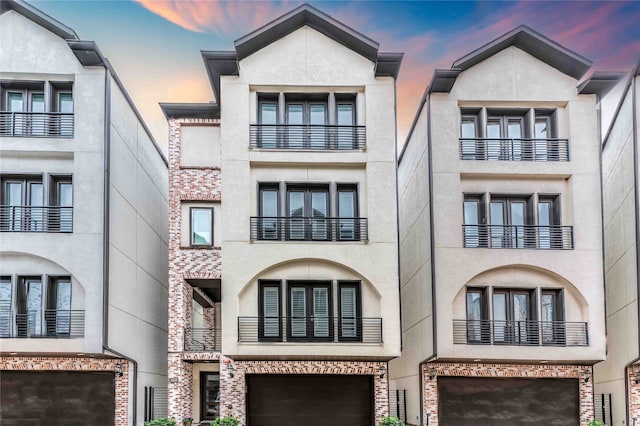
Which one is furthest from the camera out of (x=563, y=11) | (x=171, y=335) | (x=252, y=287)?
(x=171, y=335)

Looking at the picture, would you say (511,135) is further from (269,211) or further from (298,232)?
(269,211)

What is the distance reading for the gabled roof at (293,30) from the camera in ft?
60.3

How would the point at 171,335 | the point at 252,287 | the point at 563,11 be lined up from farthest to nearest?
the point at 171,335 < the point at 252,287 < the point at 563,11

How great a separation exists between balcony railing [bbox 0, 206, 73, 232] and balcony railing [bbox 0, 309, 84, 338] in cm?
219

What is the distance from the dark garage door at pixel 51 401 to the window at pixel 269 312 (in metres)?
4.76

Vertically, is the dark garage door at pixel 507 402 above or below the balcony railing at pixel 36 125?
below

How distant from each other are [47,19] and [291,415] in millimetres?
12690

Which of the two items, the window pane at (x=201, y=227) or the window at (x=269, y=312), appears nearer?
the window at (x=269, y=312)

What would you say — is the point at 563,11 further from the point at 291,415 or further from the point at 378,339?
the point at 291,415

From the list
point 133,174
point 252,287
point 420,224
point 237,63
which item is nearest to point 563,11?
point 420,224

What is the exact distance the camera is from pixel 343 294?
60.2 feet

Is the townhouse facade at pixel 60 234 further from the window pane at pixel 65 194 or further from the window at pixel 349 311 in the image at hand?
the window at pixel 349 311

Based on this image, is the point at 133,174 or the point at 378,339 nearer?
the point at 378,339

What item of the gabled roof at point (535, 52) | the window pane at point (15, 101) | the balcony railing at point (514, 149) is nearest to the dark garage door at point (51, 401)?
the window pane at point (15, 101)
